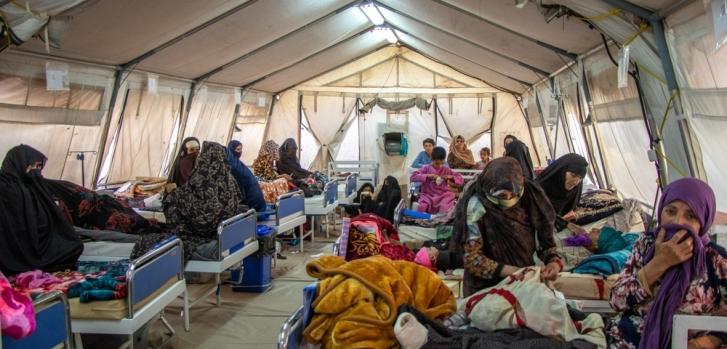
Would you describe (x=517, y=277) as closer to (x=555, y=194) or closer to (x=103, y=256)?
(x=555, y=194)

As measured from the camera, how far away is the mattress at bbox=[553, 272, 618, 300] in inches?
131

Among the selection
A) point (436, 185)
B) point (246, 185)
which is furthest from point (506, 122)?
point (246, 185)

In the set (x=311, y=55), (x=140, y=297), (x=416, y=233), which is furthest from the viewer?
(x=311, y=55)

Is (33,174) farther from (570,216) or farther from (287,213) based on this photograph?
(570,216)

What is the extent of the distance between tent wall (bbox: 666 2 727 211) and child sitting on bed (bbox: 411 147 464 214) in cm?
295

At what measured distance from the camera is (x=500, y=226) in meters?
2.71

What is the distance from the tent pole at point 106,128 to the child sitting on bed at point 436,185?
351 centimetres

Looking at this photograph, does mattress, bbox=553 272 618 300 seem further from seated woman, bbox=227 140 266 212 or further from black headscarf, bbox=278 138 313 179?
black headscarf, bbox=278 138 313 179

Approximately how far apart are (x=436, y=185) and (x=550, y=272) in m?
3.96

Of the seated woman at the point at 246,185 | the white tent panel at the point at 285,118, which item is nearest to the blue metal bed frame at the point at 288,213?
the seated woman at the point at 246,185

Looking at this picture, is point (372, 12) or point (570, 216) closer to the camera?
point (570, 216)

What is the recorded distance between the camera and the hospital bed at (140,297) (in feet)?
10.4

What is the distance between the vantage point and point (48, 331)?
8.41 feet

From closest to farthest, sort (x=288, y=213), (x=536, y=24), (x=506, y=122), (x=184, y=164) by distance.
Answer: (x=536, y=24) → (x=288, y=213) → (x=184, y=164) → (x=506, y=122)
